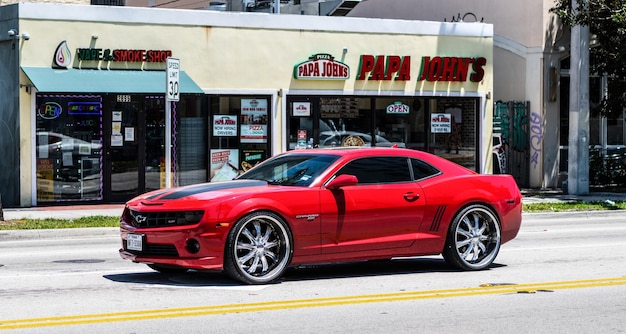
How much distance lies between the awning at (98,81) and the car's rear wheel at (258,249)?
12.1 metres

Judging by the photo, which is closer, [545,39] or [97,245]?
[97,245]

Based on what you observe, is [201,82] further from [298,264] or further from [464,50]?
[298,264]

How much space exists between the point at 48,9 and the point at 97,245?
8.19m

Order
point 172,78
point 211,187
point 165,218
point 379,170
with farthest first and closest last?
point 172,78, point 379,170, point 211,187, point 165,218

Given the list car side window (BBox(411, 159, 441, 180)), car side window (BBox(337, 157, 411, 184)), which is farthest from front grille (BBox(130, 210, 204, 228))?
car side window (BBox(411, 159, 441, 180))

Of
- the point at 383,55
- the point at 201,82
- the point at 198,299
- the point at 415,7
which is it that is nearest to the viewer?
the point at 198,299

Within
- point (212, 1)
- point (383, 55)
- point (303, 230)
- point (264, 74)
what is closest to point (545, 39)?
point (383, 55)

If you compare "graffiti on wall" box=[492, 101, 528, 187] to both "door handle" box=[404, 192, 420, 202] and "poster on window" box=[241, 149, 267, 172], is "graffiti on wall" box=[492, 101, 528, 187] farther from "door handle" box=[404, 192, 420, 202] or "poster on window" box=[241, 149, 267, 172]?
"door handle" box=[404, 192, 420, 202]

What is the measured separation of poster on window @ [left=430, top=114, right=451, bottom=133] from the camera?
1061 inches

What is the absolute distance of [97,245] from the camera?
627 inches

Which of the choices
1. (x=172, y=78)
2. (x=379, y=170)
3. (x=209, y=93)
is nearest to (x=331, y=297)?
(x=379, y=170)

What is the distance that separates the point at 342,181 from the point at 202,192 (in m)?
1.51

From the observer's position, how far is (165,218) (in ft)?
34.3

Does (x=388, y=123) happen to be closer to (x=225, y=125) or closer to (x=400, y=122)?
(x=400, y=122)
